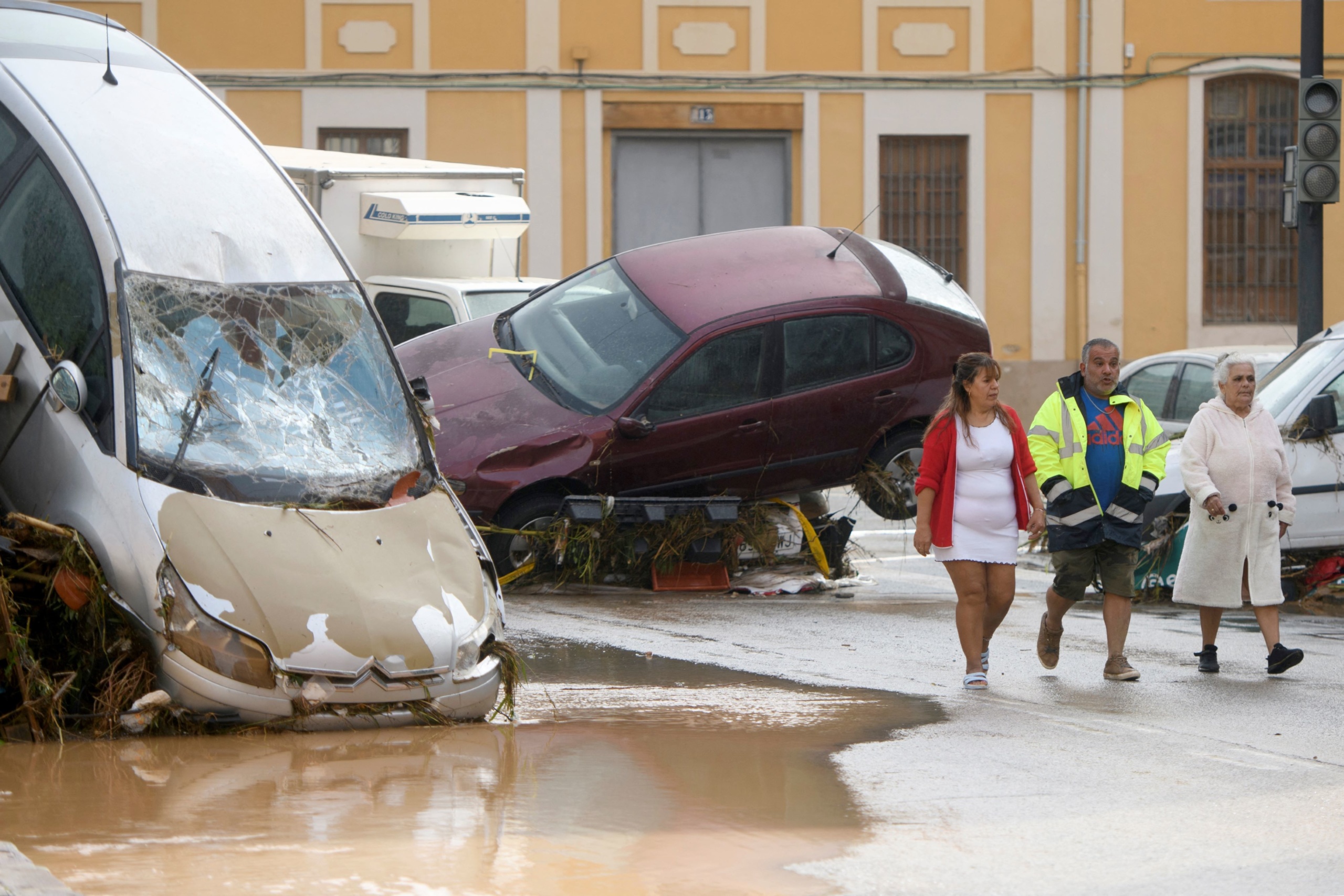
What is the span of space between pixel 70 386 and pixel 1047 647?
15.0ft

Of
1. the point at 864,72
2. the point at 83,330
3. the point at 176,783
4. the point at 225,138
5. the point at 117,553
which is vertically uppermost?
the point at 864,72

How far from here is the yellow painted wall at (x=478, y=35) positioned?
23.5 metres

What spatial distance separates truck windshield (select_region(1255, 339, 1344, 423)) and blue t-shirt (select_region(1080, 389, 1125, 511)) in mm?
2978

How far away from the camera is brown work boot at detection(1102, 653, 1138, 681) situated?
835 cm

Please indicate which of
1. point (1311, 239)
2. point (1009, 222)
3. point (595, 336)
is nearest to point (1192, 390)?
point (1311, 239)

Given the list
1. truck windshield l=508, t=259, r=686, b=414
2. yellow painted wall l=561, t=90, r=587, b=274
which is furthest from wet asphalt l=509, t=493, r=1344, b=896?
yellow painted wall l=561, t=90, r=587, b=274

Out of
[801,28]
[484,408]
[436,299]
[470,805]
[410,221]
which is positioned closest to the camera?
[470,805]

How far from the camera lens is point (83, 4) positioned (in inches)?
906

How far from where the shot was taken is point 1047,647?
28.0 feet

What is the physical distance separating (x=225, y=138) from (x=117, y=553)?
2329mm

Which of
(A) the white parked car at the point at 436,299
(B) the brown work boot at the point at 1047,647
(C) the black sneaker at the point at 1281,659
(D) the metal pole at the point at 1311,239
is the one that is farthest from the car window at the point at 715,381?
(D) the metal pole at the point at 1311,239

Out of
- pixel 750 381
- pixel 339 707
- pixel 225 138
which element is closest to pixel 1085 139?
pixel 750 381

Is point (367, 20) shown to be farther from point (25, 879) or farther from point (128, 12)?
point (25, 879)

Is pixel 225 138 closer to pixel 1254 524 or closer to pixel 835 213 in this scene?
pixel 1254 524
